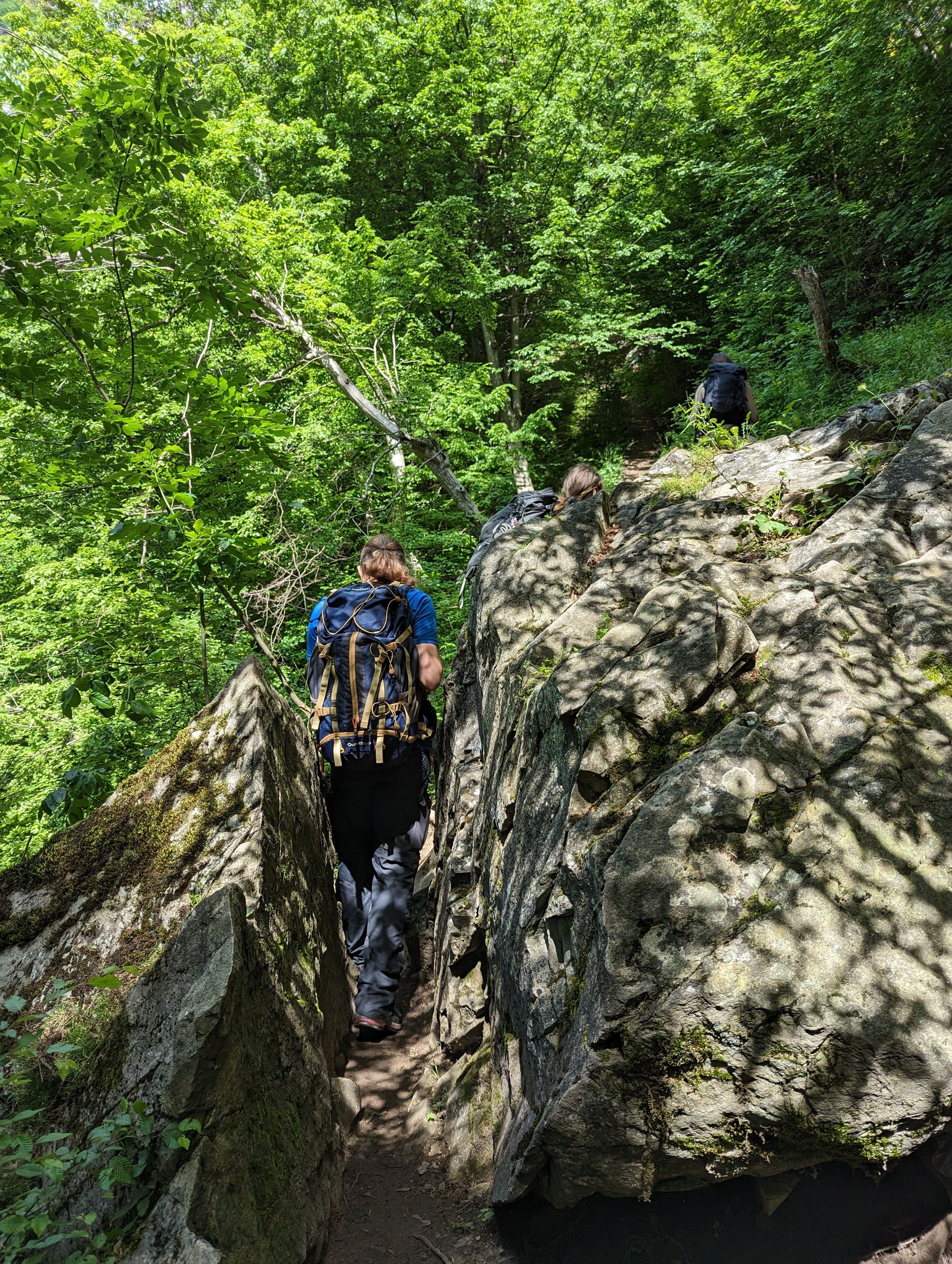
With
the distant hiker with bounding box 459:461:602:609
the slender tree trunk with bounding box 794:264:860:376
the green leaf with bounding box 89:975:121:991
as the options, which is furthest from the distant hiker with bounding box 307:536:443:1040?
the slender tree trunk with bounding box 794:264:860:376

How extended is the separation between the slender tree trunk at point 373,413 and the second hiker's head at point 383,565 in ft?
15.7

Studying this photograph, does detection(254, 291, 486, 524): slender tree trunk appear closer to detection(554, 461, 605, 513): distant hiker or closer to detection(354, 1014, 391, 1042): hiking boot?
detection(554, 461, 605, 513): distant hiker

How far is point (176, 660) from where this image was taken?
246 inches

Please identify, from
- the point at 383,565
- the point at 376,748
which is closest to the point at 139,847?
the point at 376,748

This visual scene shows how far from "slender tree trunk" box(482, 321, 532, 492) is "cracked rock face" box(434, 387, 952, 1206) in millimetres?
9862

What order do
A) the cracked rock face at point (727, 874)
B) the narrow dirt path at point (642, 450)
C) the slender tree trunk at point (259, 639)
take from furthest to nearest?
the narrow dirt path at point (642, 450), the slender tree trunk at point (259, 639), the cracked rock face at point (727, 874)

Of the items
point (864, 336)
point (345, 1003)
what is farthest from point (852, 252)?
point (345, 1003)

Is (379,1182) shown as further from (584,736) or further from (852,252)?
(852,252)

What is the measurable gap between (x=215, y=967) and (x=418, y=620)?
8.24 feet

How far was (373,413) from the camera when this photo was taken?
972cm

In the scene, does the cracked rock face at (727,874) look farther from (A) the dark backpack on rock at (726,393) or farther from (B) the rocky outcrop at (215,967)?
(A) the dark backpack on rock at (726,393)

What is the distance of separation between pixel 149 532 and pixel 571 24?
16432 millimetres

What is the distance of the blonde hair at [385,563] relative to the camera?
191 inches

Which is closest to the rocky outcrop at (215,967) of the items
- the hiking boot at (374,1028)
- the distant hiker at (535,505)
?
the hiking boot at (374,1028)
